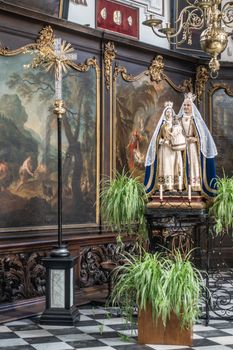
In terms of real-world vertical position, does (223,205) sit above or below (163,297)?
above

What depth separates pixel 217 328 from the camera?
841 centimetres

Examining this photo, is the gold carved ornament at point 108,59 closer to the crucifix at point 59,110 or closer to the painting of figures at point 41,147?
the painting of figures at point 41,147

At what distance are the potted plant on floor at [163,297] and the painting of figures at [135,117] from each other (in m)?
4.67

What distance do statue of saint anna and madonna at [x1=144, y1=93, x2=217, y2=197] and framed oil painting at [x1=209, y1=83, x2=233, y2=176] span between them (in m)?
5.31

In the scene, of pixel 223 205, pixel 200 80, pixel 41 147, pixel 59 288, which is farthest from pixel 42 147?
pixel 200 80

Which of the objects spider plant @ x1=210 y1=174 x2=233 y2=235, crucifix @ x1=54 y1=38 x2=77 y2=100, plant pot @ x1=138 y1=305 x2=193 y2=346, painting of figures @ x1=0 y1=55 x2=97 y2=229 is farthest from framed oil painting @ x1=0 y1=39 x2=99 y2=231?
plant pot @ x1=138 y1=305 x2=193 y2=346

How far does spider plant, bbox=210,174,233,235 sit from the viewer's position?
8.44 m

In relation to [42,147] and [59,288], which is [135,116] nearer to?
[42,147]

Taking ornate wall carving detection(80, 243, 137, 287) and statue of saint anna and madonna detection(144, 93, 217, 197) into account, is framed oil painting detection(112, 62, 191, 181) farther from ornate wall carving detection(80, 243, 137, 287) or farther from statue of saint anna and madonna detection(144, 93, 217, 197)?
statue of saint anna and madonna detection(144, 93, 217, 197)

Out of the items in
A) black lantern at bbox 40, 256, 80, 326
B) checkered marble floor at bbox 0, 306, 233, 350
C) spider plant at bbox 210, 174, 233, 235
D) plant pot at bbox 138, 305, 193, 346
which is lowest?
checkered marble floor at bbox 0, 306, 233, 350

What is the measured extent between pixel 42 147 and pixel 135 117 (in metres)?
2.56

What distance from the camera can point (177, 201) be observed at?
850cm

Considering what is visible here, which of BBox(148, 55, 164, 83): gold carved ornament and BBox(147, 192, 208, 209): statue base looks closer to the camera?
BBox(147, 192, 208, 209): statue base

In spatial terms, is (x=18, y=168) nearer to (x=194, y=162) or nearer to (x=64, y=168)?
(x=64, y=168)
